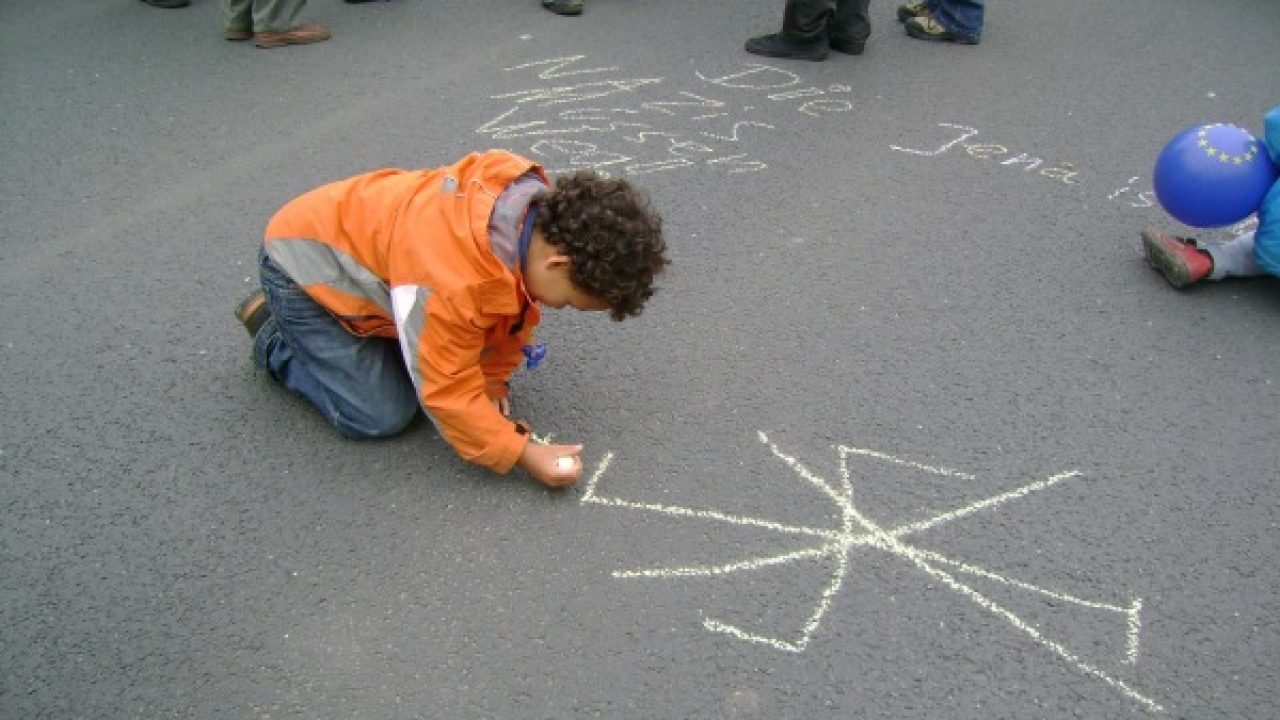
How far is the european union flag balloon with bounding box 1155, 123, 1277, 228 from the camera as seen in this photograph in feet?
9.91

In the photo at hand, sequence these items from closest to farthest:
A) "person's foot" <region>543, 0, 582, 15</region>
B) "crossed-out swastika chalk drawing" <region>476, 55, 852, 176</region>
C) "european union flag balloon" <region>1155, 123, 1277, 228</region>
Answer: "european union flag balloon" <region>1155, 123, 1277, 228</region> < "crossed-out swastika chalk drawing" <region>476, 55, 852, 176</region> < "person's foot" <region>543, 0, 582, 15</region>

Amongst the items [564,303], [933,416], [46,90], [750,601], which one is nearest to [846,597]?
[750,601]

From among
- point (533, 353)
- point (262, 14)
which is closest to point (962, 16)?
point (262, 14)

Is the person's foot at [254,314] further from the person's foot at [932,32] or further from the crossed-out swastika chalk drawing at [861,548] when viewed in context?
the person's foot at [932,32]

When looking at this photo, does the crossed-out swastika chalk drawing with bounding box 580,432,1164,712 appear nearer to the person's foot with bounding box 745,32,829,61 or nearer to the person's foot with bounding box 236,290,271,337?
the person's foot with bounding box 236,290,271,337

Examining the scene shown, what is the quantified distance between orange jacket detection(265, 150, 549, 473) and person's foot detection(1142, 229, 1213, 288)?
2238 millimetres

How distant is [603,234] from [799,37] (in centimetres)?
338

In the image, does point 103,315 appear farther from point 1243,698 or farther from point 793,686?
point 1243,698

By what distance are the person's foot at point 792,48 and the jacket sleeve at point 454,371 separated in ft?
11.1

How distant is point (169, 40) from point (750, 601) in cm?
461

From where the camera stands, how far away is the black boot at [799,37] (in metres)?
4.86

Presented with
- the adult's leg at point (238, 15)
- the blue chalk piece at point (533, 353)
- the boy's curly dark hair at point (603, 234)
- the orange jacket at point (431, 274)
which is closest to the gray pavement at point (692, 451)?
the blue chalk piece at point (533, 353)

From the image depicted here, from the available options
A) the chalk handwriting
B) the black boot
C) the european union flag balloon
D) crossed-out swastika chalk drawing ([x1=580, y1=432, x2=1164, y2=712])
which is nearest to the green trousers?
the black boot

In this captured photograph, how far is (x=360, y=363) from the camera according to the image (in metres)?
2.49
